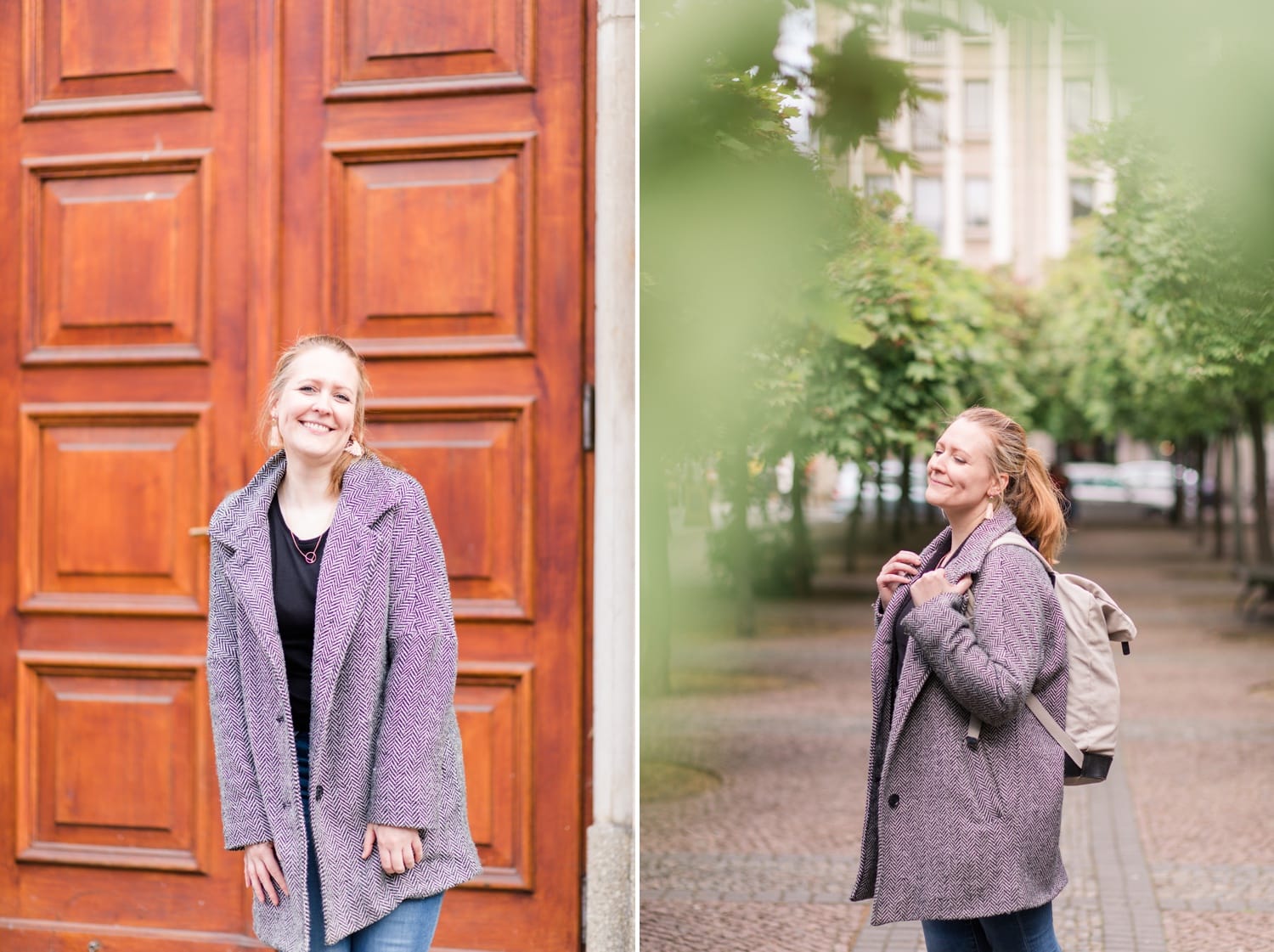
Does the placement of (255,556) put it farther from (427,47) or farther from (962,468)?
(427,47)

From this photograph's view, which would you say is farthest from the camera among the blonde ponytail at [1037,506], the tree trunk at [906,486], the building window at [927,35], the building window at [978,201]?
the tree trunk at [906,486]

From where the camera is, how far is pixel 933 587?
2945mm

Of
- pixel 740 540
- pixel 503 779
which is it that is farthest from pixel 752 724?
pixel 503 779

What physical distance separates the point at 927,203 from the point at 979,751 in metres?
2.96

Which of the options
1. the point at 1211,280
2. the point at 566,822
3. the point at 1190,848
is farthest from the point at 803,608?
the point at 566,822

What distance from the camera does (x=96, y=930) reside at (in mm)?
4531

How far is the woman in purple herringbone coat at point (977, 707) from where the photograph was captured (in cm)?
292

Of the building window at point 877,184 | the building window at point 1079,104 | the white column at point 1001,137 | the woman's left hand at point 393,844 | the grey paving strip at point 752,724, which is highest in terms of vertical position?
the white column at point 1001,137

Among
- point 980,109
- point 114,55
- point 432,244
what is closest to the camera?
point 432,244

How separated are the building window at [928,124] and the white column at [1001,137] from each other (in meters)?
0.19

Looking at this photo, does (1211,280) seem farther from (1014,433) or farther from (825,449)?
(1014,433)

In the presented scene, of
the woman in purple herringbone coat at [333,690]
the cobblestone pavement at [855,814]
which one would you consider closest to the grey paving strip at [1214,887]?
the cobblestone pavement at [855,814]

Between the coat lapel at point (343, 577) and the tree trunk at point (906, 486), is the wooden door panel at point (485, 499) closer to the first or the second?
the coat lapel at point (343, 577)

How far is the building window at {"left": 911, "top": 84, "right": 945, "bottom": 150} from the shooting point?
4855 mm
